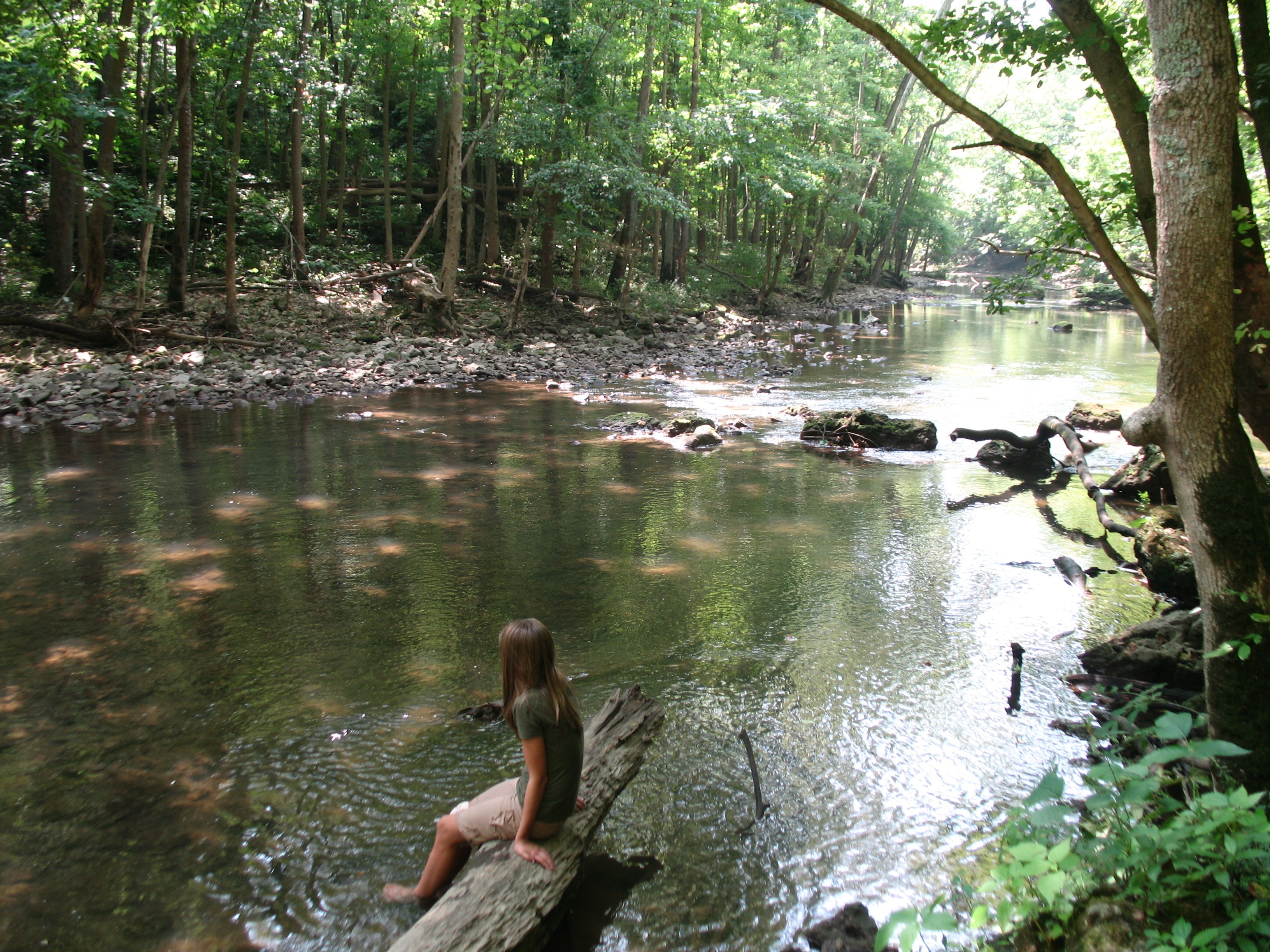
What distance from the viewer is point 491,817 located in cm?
353

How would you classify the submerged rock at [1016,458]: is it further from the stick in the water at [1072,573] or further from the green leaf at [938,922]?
the green leaf at [938,922]

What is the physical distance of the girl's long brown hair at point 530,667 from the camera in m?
3.41

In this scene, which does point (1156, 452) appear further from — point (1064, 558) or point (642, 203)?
point (642, 203)

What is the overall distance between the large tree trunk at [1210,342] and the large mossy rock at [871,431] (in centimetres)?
968

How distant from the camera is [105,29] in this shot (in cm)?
1248

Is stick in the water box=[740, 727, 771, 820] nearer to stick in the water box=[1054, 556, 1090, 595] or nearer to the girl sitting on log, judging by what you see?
the girl sitting on log

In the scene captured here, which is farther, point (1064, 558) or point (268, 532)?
point (268, 532)

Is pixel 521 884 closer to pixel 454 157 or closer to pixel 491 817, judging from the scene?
pixel 491 817

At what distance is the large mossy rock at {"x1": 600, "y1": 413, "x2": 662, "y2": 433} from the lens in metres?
13.9

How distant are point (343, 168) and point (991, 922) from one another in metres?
24.6

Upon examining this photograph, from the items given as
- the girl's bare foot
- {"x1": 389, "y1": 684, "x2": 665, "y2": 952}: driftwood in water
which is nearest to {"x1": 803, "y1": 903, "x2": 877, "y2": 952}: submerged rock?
{"x1": 389, "y1": 684, "x2": 665, "y2": 952}: driftwood in water

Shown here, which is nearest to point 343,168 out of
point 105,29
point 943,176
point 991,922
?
point 105,29

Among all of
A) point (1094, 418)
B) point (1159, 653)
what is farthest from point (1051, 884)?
point (1094, 418)

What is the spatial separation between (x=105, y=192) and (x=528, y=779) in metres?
15.4
